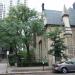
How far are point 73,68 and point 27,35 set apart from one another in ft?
55.6

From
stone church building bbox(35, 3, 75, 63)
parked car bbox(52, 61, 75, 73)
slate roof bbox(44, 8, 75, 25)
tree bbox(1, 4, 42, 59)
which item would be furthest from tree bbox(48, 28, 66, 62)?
slate roof bbox(44, 8, 75, 25)

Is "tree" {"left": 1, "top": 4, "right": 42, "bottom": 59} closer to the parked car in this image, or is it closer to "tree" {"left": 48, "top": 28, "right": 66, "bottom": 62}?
"tree" {"left": 48, "top": 28, "right": 66, "bottom": 62}

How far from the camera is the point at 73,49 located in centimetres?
4184

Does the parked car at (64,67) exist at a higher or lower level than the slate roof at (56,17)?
lower

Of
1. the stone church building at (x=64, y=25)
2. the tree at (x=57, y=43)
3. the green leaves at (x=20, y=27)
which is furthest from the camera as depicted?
the green leaves at (x=20, y=27)

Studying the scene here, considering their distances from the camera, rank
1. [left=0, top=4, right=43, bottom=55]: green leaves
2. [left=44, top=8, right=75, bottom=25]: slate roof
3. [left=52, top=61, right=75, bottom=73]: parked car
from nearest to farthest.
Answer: [left=52, top=61, right=75, bottom=73]: parked car
[left=0, top=4, right=43, bottom=55]: green leaves
[left=44, top=8, right=75, bottom=25]: slate roof

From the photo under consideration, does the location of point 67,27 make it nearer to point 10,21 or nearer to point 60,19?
point 60,19

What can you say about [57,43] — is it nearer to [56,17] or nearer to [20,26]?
[20,26]

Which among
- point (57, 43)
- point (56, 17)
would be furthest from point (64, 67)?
point (56, 17)

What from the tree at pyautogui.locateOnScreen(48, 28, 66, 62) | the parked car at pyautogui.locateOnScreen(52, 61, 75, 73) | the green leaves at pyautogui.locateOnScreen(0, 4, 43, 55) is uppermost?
the green leaves at pyautogui.locateOnScreen(0, 4, 43, 55)

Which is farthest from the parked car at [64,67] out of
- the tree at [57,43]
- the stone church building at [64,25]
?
the stone church building at [64,25]

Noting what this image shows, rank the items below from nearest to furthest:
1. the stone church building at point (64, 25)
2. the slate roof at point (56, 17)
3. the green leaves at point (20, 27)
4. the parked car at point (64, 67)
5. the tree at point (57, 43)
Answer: the parked car at point (64, 67)
the tree at point (57, 43)
the stone church building at point (64, 25)
the green leaves at point (20, 27)
the slate roof at point (56, 17)

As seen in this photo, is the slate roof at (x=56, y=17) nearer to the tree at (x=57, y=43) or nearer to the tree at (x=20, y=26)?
the tree at (x=20, y=26)

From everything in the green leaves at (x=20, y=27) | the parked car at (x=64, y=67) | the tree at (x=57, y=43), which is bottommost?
the parked car at (x=64, y=67)
